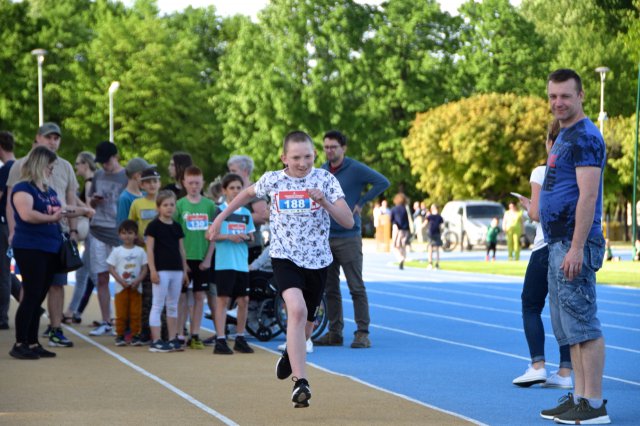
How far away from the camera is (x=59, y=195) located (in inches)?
530

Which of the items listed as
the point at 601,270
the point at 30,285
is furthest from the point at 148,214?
the point at 601,270

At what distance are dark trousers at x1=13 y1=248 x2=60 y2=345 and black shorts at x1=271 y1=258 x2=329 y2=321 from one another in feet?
12.1

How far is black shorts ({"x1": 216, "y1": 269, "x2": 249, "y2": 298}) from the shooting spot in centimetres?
1284

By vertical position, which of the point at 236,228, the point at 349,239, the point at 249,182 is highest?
the point at 249,182

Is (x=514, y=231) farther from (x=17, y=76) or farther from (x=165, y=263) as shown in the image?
(x=17, y=76)

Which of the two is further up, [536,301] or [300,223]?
[300,223]

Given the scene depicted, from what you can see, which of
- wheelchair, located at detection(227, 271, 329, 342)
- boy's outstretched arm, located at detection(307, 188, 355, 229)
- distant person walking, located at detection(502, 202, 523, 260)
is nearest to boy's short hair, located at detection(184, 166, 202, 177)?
wheelchair, located at detection(227, 271, 329, 342)

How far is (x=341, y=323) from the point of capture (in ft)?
45.0

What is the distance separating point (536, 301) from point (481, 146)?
49472mm

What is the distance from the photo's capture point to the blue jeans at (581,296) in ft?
26.9

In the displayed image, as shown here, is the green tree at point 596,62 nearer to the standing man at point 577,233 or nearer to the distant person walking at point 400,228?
the distant person walking at point 400,228

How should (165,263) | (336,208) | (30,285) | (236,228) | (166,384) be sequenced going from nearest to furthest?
(336,208)
(166,384)
(30,285)
(165,263)
(236,228)

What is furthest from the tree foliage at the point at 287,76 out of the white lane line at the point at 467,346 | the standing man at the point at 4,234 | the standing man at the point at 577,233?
the standing man at the point at 577,233

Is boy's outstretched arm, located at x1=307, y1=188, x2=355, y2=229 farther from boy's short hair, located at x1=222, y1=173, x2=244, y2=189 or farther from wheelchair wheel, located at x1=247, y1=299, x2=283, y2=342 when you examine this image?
wheelchair wheel, located at x1=247, y1=299, x2=283, y2=342
